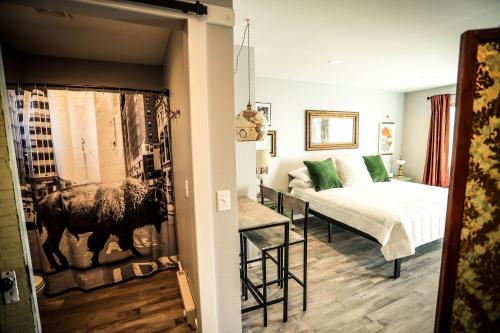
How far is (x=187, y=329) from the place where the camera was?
1.74 metres

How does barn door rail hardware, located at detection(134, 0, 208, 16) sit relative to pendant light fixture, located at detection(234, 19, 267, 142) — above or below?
above

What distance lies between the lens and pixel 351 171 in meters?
3.80

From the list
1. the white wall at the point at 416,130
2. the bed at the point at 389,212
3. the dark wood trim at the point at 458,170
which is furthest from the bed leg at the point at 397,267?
the white wall at the point at 416,130

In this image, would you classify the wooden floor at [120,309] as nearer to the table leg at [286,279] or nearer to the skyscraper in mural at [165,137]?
the table leg at [286,279]

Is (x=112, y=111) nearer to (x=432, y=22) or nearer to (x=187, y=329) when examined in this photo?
(x=187, y=329)

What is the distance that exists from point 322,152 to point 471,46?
11.0 ft

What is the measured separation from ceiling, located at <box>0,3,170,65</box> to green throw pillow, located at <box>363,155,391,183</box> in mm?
3669

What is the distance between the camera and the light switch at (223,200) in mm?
1289

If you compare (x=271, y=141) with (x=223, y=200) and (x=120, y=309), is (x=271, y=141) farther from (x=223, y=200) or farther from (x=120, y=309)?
(x=120, y=309)

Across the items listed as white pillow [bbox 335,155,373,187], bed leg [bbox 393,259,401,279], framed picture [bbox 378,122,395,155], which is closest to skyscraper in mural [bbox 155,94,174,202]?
bed leg [bbox 393,259,401,279]

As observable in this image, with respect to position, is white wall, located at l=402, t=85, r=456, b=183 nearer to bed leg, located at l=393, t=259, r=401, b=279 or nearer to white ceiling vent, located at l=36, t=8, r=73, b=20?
bed leg, located at l=393, t=259, r=401, b=279

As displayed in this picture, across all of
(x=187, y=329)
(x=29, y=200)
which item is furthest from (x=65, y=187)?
(x=187, y=329)

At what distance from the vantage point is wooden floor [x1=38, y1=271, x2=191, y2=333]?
1.76 metres

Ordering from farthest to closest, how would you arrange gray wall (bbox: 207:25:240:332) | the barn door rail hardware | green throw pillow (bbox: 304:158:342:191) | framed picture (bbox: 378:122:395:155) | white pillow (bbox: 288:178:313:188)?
framed picture (bbox: 378:122:395:155) → white pillow (bbox: 288:178:313:188) → green throw pillow (bbox: 304:158:342:191) → gray wall (bbox: 207:25:240:332) → the barn door rail hardware
